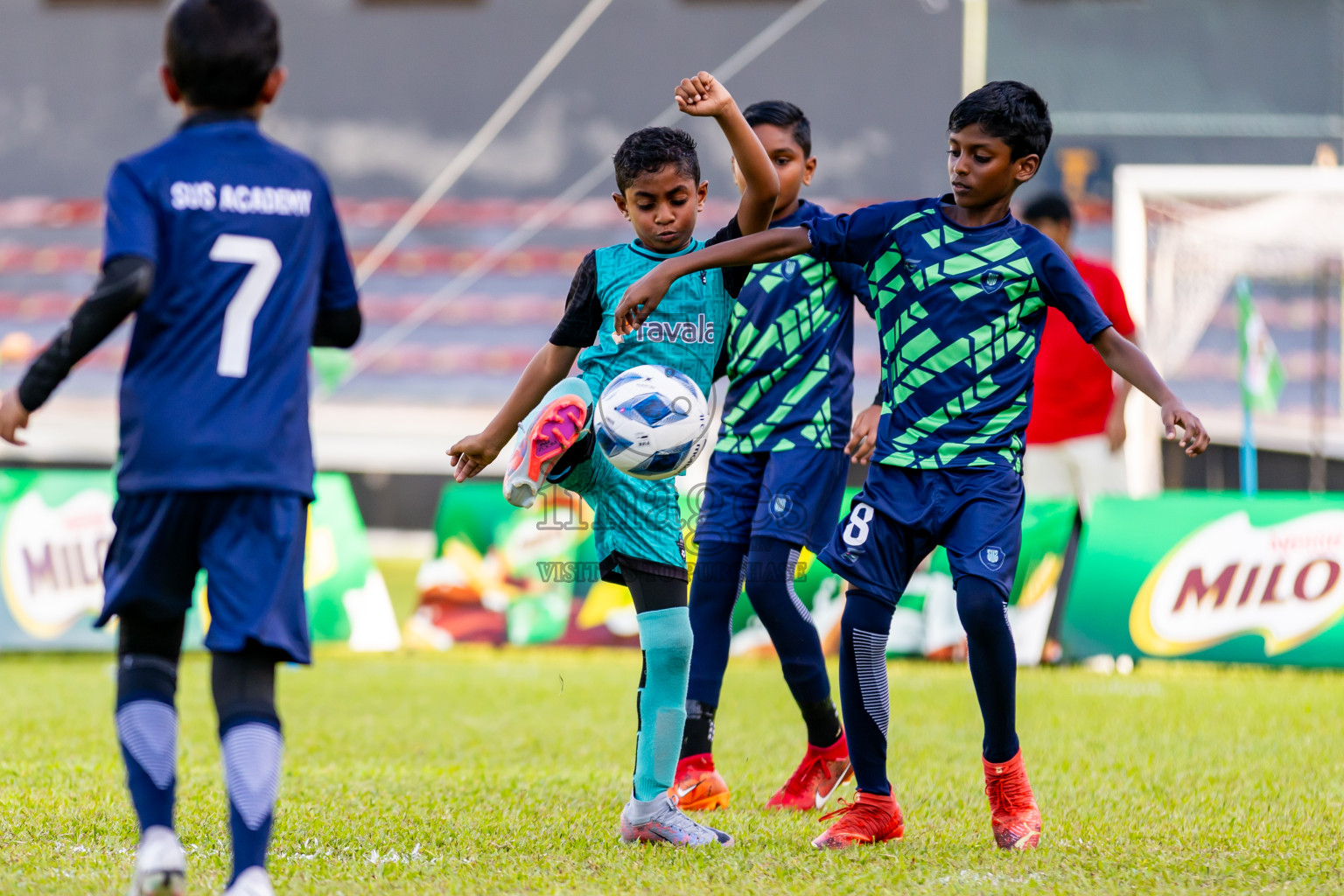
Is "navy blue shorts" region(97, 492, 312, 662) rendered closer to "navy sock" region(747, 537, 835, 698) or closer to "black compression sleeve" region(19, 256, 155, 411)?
"black compression sleeve" region(19, 256, 155, 411)

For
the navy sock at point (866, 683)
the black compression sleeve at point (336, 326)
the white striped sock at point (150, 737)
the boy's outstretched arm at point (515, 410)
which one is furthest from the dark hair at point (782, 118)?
the white striped sock at point (150, 737)

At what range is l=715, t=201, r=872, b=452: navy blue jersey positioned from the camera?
4.50 metres

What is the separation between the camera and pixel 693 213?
376 centimetres

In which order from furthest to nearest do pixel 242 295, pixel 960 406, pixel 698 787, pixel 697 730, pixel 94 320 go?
1. pixel 697 730
2. pixel 698 787
3. pixel 960 406
4. pixel 242 295
5. pixel 94 320

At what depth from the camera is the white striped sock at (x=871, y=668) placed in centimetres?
378

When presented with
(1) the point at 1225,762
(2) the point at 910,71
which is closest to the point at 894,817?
(1) the point at 1225,762

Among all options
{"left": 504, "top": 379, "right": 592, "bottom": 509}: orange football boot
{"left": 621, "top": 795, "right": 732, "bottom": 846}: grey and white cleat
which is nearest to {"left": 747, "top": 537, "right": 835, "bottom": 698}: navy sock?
{"left": 621, "top": 795, "right": 732, "bottom": 846}: grey and white cleat

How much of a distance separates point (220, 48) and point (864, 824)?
228cm

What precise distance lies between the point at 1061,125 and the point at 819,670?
11.7m

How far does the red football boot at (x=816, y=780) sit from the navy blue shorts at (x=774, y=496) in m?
0.61

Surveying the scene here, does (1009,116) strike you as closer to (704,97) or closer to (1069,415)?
(704,97)

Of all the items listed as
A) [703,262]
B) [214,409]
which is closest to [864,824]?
[703,262]

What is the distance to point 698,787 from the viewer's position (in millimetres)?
4328

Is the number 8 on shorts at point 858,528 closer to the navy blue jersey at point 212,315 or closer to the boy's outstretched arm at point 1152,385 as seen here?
the boy's outstretched arm at point 1152,385
